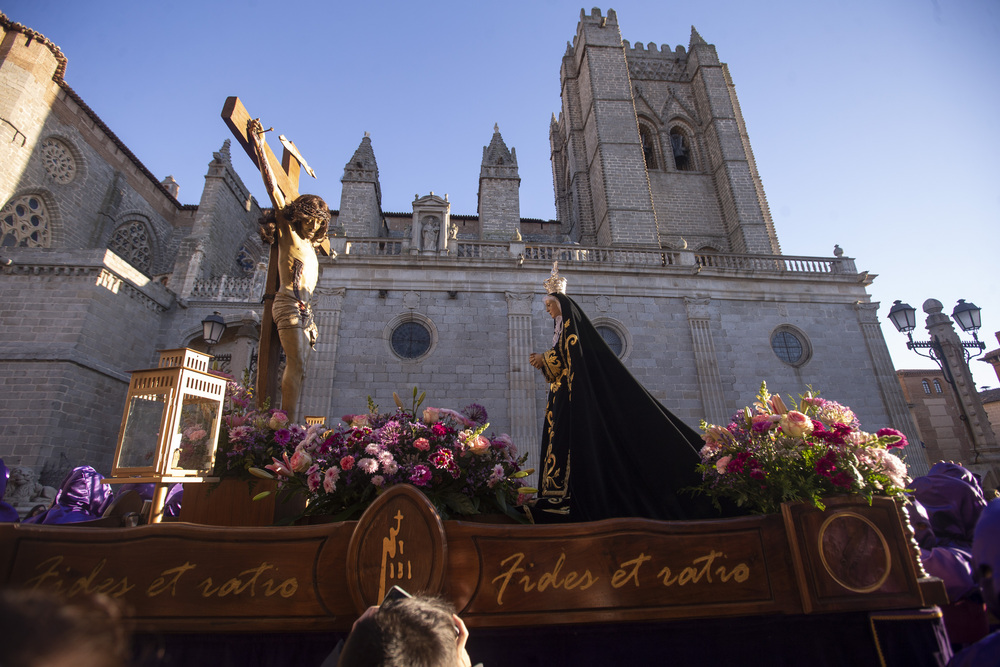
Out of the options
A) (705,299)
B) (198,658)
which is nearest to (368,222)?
(705,299)

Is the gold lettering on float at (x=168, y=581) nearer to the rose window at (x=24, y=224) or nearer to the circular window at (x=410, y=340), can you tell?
the circular window at (x=410, y=340)

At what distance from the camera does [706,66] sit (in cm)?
2769

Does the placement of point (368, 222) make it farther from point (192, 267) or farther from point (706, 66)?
point (706, 66)

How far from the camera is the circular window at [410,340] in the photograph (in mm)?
12570

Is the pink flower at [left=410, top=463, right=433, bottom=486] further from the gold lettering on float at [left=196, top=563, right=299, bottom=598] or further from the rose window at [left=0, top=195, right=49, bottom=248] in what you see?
the rose window at [left=0, top=195, right=49, bottom=248]

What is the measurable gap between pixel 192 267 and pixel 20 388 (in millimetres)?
7982

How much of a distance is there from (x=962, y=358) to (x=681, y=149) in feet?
69.2

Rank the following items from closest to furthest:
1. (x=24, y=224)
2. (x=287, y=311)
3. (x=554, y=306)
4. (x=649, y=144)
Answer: (x=287, y=311) → (x=554, y=306) → (x=24, y=224) → (x=649, y=144)

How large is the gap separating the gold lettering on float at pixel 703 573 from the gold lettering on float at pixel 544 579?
342 mm

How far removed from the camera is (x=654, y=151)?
27.1 m

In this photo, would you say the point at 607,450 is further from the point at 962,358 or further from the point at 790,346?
the point at 790,346

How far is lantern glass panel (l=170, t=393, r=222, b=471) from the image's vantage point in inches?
118

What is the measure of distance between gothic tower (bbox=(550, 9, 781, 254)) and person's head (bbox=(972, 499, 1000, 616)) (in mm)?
19098

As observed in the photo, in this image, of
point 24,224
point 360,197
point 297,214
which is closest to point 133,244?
point 24,224
